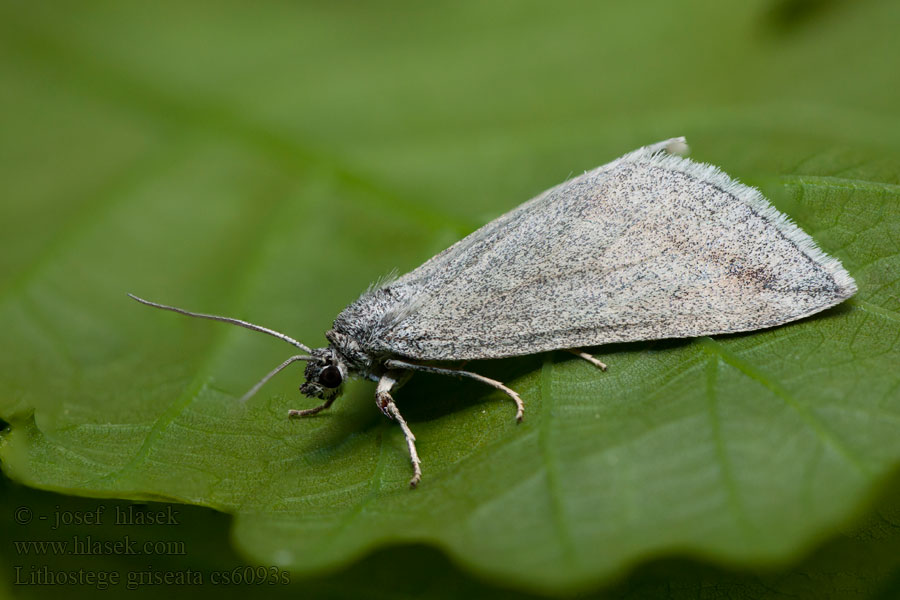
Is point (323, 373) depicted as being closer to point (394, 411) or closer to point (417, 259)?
point (394, 411)

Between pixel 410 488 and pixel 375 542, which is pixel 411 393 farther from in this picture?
pixel 375 542

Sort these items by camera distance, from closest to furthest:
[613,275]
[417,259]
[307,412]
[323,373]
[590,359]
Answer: [590,359]
[613,275]
[323,373]
[307,412]
[417,259]

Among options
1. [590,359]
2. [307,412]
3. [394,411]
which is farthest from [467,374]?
[307,412]

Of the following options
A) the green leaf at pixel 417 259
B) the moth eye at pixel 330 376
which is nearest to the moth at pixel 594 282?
the moth eye at pixel 330 376

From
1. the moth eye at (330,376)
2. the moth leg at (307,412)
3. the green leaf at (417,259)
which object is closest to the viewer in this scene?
the green leaf at (417,259)

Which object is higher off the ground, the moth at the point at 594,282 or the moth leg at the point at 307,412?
the moth at the point at 594,282

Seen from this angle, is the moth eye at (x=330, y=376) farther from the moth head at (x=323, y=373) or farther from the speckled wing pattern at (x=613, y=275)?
the speckled wing pattern at (x=613, y=275)

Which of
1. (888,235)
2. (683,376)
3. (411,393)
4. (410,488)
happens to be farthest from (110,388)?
(888,235)
